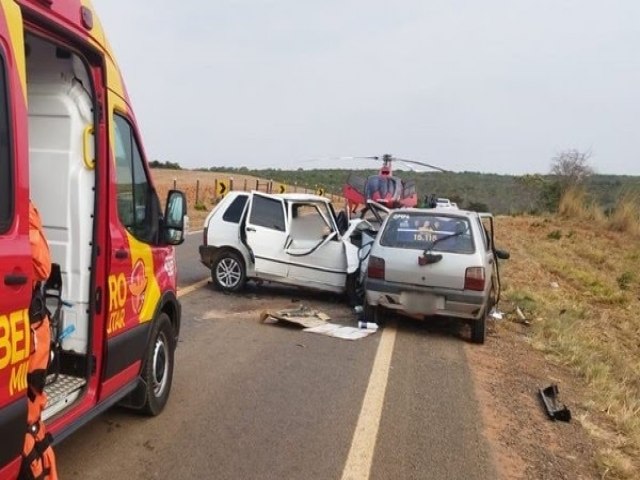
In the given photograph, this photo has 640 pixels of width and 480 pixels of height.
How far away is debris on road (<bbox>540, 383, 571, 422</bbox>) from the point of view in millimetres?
5762

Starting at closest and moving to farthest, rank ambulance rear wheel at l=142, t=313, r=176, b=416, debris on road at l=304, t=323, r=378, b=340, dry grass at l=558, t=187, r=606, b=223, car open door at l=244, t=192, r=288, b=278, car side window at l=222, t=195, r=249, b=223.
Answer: ambulance rear wheel at l=142, t=313, r=176, b=416 < debris on road at l=304, t=323, r=378, b=340 < car open door at l=244, t=192, r=288, b=278 < car side window at l=222, t=195, r=249, b=223 < dry grass at l=558, t=187, r=606, b=223

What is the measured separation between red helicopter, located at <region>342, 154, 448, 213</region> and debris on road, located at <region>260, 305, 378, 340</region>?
45.3 ft

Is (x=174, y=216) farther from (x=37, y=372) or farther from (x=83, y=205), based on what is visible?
(x=37, y=372)

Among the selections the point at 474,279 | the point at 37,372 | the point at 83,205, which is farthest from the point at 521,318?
the point at 37,372

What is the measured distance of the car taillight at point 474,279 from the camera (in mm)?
8250

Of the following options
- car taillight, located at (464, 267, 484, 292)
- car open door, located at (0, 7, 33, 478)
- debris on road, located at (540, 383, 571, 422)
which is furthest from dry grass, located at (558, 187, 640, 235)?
car open door, located at (0, 7, 33, 478)

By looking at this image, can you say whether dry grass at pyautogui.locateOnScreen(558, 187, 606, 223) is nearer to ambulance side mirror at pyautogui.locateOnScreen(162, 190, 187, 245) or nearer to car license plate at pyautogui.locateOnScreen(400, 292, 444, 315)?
car license plate at pyautogui.locateOnScreen(400, 292, 444, 315)

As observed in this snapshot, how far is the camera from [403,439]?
4953 mm

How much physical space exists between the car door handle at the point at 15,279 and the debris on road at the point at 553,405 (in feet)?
14.9

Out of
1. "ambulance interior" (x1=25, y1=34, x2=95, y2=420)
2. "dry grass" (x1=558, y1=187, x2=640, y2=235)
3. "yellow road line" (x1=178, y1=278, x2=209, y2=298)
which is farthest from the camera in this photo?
"dry grass" (x1=558, y1=187, x2=640, y2=235)

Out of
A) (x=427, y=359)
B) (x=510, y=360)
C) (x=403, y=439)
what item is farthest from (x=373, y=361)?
(x=403, y=439)

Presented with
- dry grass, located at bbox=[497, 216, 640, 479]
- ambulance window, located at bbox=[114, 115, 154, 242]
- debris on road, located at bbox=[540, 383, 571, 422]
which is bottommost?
dry grass, located at bbox=[497, 216, 640, 479]

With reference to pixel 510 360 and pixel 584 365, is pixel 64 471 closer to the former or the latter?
pixel 510 360

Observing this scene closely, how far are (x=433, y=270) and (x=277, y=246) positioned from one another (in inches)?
121
